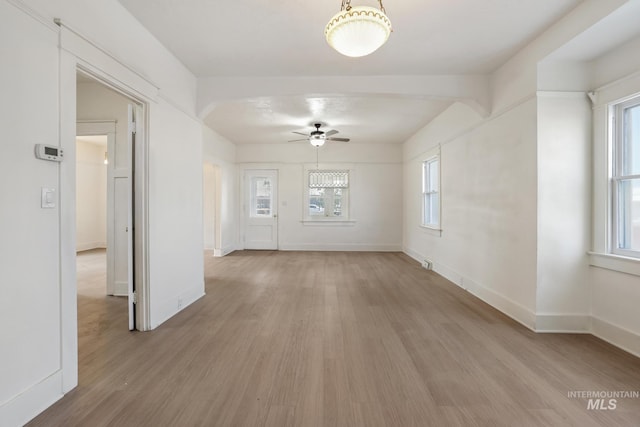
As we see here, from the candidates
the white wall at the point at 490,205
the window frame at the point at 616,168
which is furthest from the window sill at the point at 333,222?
the window frame at the point at 616,168

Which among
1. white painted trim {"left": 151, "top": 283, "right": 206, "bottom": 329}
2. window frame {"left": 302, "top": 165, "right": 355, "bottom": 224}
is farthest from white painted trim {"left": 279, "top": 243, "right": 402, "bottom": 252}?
white painted trim {"left": 151, "top": 283, "right": 206, "bottom": 329}

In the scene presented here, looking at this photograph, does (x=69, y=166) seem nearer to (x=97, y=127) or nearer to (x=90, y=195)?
(x=97, y=127)

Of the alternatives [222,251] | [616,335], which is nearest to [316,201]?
[222,251]

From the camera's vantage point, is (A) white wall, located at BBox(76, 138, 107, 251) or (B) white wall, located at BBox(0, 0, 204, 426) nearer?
(B) white wall, located at BBox(0, 0, 204, 426)

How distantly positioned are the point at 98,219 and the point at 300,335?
810cm

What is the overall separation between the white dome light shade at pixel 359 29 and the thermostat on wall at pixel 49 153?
1.84 m

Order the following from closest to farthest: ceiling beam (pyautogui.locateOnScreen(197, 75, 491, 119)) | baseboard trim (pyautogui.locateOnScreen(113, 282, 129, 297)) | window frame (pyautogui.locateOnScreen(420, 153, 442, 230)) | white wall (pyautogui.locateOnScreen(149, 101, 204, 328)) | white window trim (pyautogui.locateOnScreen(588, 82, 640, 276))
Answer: white window trim (pyautogui.locateOnScreen(588, 82, 640, 276))
white wall (pyautogui.locateOnScreen(149, 101, 204, 328))
ceiling beam (pyautogui.locateOnScreen(197, 75, 491, 119))
baseboard trim (pyautogui.locateOnScreen(113, 282, 129, 297))
window frame (pyautogui.locateOnScreen(420, 153, 442, 230))

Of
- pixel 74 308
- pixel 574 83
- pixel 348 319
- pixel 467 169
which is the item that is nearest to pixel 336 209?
pixel 467 169

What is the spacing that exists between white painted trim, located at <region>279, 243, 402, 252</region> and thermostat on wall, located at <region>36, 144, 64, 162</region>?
633cm

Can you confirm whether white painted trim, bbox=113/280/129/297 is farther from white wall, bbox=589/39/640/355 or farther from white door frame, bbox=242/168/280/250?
white wall, bbox=589/39/640/355

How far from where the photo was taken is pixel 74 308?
205 centimetres

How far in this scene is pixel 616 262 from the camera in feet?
8.65

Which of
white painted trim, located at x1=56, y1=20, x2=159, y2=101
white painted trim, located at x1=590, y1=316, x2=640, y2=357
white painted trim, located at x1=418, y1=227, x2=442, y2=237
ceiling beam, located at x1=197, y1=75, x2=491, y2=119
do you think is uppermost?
ceiling beam, located at x1=197, y1=75, x2=491, y2=119

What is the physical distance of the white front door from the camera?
8094 mm
